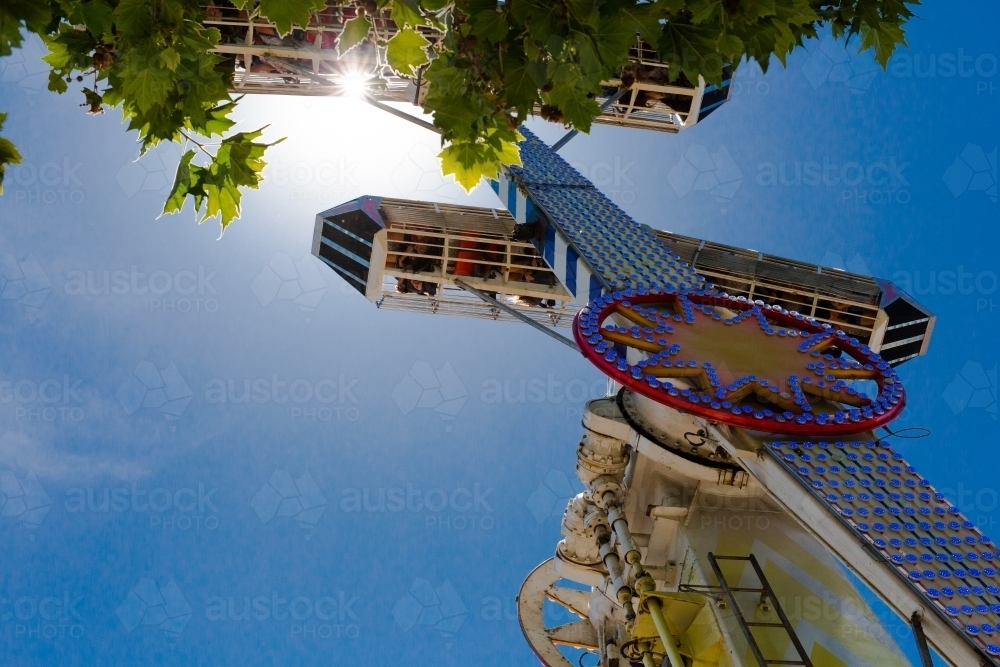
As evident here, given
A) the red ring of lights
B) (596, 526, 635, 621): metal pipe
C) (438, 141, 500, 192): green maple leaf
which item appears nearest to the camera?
(438, 141, 500, 192): green maple leaf

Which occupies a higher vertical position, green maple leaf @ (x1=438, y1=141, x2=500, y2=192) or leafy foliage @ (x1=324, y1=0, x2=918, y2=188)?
leafy foliage @ (x1=324, y1=0, x2=918, y2=188)

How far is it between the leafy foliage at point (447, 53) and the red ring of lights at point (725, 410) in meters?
5.20

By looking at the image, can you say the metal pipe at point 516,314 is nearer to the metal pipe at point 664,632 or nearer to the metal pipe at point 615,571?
the metal pipe at point 615,571

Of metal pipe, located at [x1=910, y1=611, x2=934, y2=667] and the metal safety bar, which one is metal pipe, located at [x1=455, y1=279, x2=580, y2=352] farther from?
metal pipe, located at [x1=910, y1=611, x2=934, y2=667]

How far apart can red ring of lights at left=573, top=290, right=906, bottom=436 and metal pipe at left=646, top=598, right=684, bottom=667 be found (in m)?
2.10

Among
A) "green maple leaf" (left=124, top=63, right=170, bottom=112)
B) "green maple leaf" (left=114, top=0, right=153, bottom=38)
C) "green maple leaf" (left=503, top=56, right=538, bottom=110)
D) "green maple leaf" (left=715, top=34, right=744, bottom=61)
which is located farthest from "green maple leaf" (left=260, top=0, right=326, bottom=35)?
"green maple leaf" (left=715, top=34, right=744, bottom=61)

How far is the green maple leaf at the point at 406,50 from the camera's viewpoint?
21.2 ft

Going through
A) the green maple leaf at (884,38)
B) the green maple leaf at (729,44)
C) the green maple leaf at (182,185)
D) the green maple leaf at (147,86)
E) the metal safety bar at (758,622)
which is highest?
the green maple leaf at (884,38)

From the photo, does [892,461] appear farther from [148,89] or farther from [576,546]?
[148,89]

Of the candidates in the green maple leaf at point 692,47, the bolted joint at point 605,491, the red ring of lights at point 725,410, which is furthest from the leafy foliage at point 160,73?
the bolted joint at point 605,491

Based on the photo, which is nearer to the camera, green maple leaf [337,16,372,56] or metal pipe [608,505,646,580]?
green maple leaf [337,16,372,56]

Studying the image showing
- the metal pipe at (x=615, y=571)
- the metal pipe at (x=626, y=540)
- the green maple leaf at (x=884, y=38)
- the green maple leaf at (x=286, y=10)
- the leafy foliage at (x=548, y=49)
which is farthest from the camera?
the metal pipe at (x=615, y=571)

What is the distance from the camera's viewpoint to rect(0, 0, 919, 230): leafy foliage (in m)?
5.40

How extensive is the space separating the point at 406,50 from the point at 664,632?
22.3 feet
